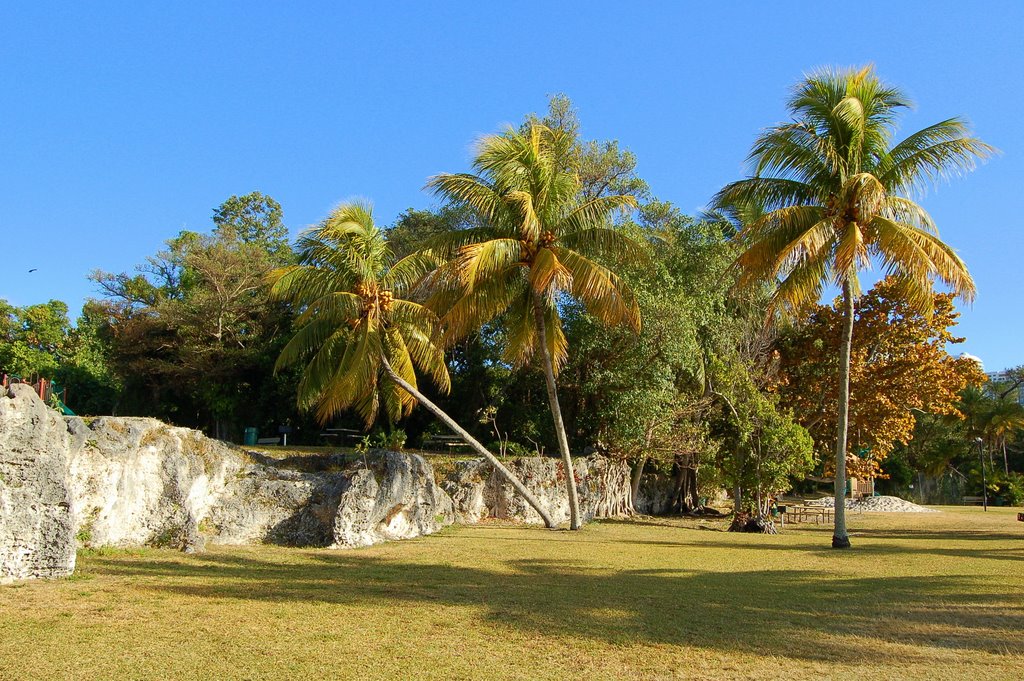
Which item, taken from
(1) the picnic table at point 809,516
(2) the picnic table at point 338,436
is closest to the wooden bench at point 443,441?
(2) the picnic table at point 338,436

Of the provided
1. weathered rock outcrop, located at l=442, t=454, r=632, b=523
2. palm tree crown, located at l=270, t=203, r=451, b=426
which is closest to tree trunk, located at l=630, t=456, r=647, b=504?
weathered rock outcrop, located at l=442, t=454, r=632, b=523

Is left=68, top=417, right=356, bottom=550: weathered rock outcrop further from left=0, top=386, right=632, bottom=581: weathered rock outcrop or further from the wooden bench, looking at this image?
the wooden bench

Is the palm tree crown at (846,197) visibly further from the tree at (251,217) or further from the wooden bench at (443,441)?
the tree at (251,217)

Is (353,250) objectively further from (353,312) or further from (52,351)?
(52,351)

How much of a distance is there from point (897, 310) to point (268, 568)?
2301cm

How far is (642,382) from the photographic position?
23.1 meters

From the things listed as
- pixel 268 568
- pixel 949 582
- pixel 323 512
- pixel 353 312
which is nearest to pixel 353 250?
pixel 353 312

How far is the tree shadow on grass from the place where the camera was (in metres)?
7.41

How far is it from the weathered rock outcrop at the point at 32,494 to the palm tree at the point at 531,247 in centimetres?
835

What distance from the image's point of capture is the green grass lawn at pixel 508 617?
630 centimetres

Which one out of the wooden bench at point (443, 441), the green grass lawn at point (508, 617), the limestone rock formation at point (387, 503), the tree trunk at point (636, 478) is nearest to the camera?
the green grass lawn at point (508, 617)

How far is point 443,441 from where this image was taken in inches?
1014

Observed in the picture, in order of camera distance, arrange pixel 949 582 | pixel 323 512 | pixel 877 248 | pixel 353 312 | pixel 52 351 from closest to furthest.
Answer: pixel 949 582 < pixel 323 512 < pixel 877 248 < pixel 353 312 < pixel 52 351

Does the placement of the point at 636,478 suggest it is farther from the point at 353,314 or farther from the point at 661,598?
the point at 661,598
